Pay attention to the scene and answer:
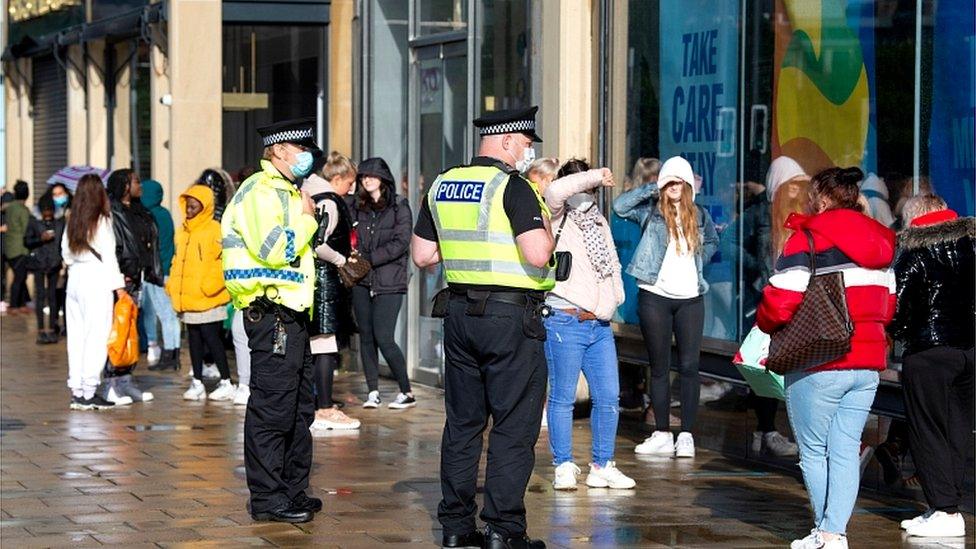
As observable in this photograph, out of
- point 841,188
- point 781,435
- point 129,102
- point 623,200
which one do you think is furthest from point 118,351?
point 129,102

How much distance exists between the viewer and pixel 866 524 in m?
9.19

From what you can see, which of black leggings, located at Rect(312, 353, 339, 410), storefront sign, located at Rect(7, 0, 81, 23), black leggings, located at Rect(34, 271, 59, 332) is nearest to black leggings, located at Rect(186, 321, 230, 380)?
black leggings, located at Rect(312, 353, 339, 410)

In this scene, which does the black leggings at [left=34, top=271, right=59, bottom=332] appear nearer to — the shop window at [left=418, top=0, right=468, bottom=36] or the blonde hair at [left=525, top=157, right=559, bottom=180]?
the shop window at [left=418, top=0, right=468, bottom=36]

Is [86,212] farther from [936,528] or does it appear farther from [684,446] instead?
[936,528]

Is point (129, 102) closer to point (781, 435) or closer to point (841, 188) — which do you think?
point (781, 435)

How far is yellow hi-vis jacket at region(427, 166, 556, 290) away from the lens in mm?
7914

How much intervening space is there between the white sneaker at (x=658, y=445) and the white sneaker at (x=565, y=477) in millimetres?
1618

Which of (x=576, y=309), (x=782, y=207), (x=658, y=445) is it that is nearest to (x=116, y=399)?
(x=658, y=445)

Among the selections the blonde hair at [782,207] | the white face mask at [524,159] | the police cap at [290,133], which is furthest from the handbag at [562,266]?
the blonde hair at [782,207]

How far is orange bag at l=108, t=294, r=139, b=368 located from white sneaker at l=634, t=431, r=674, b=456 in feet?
14.0

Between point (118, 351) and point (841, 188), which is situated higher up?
point (841, 188)

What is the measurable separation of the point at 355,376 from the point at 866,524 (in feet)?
26.2

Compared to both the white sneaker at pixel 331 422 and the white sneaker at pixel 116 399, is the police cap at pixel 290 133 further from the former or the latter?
the white sneaker at pixel 116 399

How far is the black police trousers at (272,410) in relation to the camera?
29.2ft
